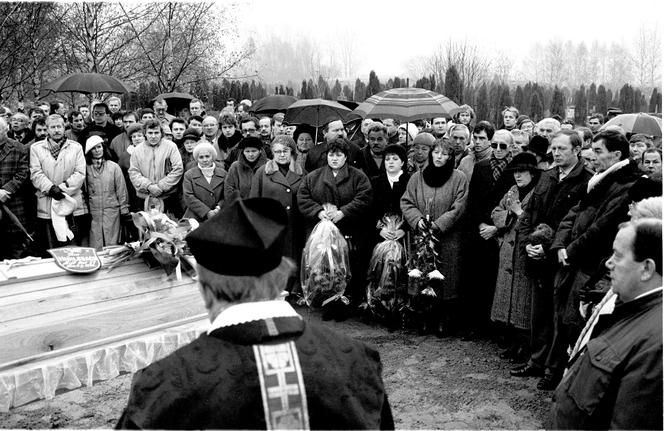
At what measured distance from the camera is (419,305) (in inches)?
239

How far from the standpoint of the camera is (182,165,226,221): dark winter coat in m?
7.08

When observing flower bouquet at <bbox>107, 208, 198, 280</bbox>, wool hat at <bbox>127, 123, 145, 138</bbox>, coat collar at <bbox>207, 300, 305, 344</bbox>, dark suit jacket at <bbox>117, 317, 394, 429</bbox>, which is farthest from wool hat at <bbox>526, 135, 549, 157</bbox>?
wool hat at <bbox>127, 123, 145, 138</bbox>

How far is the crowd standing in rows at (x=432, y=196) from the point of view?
15.3 feet

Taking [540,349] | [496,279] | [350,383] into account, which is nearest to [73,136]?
[496,279]

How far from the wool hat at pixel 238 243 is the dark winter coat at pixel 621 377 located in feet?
4.51

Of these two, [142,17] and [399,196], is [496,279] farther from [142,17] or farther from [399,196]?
[142,17]

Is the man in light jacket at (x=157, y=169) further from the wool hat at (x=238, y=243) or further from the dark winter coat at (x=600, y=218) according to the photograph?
the wool hat at (x=238, y=243)

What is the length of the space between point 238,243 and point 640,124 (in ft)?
27.9

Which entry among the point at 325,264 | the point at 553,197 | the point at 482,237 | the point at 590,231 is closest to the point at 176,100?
the point at 325,264

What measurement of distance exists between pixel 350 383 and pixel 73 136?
863 cm

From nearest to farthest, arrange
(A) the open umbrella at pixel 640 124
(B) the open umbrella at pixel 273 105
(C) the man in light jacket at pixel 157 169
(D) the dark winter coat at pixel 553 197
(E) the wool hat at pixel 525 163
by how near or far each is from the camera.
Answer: (D) the dark winter coat at pixel 553 197 → (E) the wool hat at pixel 525 163 → (C) the man in light jacket at pixel 157 169 → (A) the open umbrella at pixel 640 124 → (B) the open umbrella at pixel 273 105

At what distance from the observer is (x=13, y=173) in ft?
23.8

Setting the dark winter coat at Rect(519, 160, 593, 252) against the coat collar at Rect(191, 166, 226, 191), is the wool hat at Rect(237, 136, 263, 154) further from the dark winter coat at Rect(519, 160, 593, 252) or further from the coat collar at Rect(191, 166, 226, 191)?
the dark winter coat at Rect(519, 160, 593, 252)

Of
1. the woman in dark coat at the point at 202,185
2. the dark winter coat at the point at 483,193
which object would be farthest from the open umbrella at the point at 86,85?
the dark winter coat at the point at 483,193
